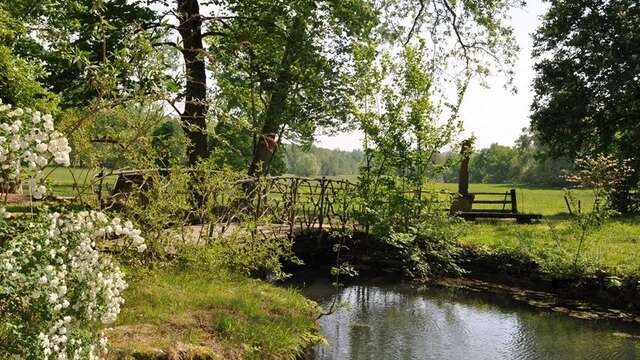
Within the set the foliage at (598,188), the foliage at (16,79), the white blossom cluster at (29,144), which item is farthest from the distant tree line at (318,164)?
the white blossom cluster at (29,144)

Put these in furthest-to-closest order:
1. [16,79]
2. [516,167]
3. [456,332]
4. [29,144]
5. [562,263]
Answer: [516,167] → [562,263] → [456,332] → [16,79] → [29,144]

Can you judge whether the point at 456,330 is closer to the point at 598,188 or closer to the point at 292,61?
the point at 598,188

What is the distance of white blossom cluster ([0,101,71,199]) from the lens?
346 cm

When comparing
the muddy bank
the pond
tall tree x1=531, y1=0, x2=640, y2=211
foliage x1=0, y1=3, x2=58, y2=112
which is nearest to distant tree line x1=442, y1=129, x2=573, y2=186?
tall tree x1=531, y1=0, x2=640, y2=211

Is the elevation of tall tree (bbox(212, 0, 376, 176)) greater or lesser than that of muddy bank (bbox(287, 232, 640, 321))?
greater

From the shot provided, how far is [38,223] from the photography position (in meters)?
3.93

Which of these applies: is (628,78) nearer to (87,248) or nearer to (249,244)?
(249,244)

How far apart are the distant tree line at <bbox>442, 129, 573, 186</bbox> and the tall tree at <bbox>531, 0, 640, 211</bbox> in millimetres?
34827

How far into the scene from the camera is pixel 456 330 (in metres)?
11.2

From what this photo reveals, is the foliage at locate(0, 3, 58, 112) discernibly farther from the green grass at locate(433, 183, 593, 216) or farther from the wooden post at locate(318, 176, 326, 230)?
the green grass at locate(433, 183, 593, 216)

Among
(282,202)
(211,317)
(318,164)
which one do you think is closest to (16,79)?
(211,317)

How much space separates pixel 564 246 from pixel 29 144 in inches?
564

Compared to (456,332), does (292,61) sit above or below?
above

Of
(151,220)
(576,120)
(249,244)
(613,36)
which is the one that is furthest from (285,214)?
(613,36)
